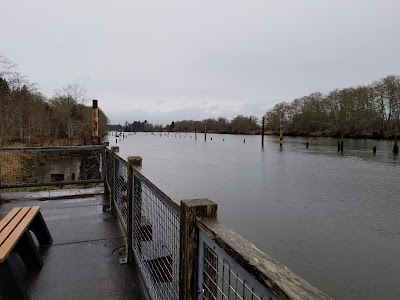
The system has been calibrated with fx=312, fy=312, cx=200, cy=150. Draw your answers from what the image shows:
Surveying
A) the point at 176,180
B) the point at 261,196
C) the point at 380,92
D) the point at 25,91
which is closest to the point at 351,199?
the point at 261,196

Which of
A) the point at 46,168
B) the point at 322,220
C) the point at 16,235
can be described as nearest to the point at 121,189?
the point at 16,235

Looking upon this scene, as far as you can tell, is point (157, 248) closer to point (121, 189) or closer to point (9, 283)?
point (9, 283)

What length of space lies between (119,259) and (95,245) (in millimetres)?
619

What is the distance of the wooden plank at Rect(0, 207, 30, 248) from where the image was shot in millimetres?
2718

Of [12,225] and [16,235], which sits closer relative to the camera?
[16,235]

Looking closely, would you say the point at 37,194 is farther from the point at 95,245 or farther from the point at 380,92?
the point at 380,92

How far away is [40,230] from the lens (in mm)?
4090

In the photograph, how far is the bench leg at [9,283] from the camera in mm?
2439

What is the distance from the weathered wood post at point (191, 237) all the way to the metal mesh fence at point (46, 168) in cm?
594

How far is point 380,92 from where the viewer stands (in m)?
74.7

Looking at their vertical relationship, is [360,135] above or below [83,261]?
above

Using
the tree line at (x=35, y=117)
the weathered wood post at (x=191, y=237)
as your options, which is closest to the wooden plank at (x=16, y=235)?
the weathered wood post at (x=191, y=237)

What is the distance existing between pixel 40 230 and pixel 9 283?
171 centimetres

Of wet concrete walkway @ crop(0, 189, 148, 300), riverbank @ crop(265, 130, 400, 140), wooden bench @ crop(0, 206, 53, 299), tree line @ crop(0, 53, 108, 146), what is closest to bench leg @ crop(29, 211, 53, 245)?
wooden bench @ crop(0, 206, 53, 299)
